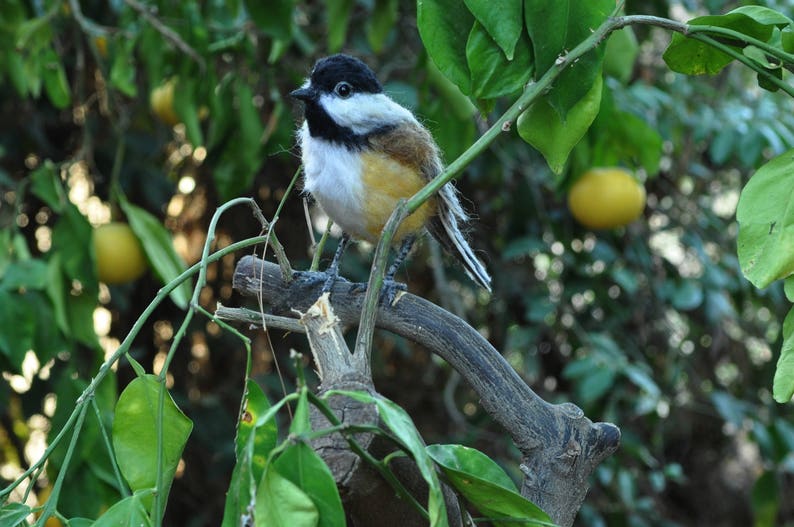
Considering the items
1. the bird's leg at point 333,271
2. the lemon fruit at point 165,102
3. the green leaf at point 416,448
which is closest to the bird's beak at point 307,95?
the bird's leg at point 333,271

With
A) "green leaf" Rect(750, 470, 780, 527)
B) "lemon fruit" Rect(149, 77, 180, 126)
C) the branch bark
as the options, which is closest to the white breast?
the branch bark

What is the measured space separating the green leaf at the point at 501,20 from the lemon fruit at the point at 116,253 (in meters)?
1.10

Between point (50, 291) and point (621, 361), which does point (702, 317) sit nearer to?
point (621, 361)

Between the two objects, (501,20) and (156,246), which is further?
(156,246)

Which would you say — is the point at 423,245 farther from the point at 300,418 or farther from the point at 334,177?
the point at 300,418

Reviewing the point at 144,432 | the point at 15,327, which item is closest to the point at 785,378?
the point at 144,432

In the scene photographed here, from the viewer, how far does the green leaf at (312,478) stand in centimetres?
55

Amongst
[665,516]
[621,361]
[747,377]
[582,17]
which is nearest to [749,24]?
[582,17]

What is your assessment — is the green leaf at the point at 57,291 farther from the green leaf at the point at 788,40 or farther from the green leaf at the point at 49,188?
the green leaf at the point at 788,40

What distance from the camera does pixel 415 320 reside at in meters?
0.87

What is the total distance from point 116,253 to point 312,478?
1210mm

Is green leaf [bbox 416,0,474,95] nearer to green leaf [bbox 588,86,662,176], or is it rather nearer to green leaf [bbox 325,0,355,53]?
green leaf [bbox 588,86,662,176]

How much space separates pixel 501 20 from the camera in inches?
27.8

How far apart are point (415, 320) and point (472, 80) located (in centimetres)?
23
